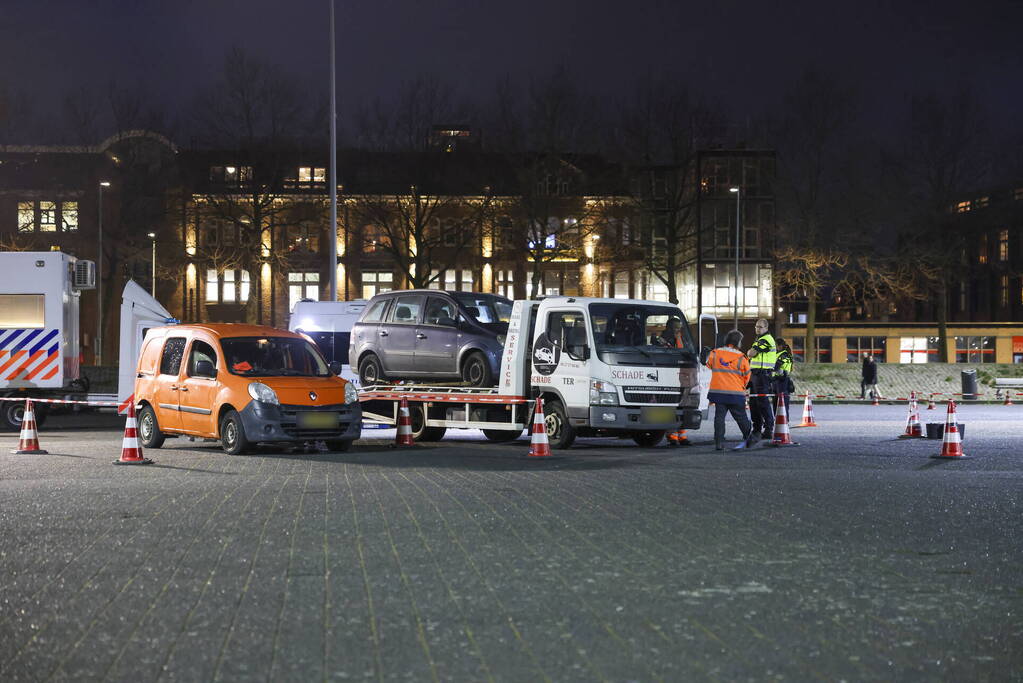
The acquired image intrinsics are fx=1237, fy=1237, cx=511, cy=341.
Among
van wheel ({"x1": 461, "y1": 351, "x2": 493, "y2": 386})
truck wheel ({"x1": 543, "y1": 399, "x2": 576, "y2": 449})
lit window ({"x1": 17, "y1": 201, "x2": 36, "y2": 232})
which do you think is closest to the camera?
truck wheel ({"x1": 543, "y1": 399, "x2": 576, "y2": 449})

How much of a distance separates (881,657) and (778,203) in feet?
156

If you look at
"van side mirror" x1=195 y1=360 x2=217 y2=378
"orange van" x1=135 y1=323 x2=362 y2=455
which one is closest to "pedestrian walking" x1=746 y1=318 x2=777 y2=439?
"orange van" x1=135 y1=323 x2=362 y2=455

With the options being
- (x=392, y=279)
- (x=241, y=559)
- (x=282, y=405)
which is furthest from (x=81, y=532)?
(x=392, y=279)

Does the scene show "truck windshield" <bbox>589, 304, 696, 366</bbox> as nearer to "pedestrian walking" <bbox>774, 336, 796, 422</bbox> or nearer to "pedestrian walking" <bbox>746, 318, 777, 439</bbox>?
"pedestrian walking" <bbox>746, 318, 777, 439</bbox>

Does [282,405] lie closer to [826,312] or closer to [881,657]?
[881,657]

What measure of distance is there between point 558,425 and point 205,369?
542 centimetres

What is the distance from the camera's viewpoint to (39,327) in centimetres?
2502

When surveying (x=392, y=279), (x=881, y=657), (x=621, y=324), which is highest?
(x=392, y=279)

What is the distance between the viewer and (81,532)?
30.7 feet

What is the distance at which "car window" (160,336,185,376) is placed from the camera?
60.8 ft

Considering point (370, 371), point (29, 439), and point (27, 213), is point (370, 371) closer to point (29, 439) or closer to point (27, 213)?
point (29, 439)

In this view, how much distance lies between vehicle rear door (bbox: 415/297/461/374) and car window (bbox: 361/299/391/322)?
3.13 ft

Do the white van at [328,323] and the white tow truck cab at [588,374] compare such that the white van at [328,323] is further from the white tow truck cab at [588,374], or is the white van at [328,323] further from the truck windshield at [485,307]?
the white tow truck cab at [588,374]

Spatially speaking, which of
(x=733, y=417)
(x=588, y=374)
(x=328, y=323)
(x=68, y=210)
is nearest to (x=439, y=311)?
(x=588, y=374)
